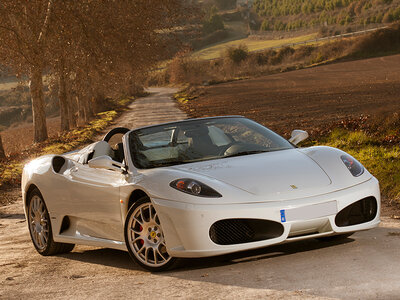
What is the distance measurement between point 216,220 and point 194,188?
1.12ft

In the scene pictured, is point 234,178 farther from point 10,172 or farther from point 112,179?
point 10,172

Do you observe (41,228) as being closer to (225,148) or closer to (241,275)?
(225,148)

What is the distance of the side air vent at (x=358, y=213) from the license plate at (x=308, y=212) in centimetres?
17

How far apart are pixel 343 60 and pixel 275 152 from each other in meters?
93.1

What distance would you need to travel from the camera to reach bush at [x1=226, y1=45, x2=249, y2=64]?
12725 centimetres

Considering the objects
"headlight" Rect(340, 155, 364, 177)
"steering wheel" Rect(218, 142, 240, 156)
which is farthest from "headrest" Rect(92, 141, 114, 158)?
"headlight" Rect(340, 155, 364, 177)

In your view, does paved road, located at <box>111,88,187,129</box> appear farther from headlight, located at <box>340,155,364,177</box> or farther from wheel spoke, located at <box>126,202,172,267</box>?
wheel spoke, located at <box>126,202,172,267</box>

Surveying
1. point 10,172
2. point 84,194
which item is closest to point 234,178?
point 84,194

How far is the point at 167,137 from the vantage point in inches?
305

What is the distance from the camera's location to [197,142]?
24.8 ft

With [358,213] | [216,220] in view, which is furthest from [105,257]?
[358,213]

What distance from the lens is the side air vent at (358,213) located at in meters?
6.57

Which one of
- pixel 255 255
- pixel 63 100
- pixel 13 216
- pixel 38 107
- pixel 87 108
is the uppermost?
pixel 255 255

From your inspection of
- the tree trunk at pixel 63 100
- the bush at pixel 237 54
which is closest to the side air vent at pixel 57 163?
the tree trunk at pixel 63 100
